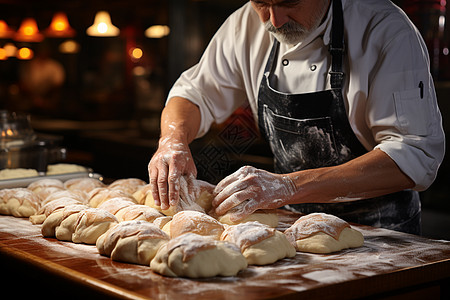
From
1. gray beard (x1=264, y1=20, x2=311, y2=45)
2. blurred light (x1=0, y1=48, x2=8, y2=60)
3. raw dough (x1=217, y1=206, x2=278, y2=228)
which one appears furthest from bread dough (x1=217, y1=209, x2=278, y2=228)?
blurred light (x1=0, y1=48, x2=8, y2=60)

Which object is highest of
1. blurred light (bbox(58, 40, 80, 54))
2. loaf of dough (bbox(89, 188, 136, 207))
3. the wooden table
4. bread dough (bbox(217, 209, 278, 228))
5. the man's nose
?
blurred light (bbox(58, 40, 80, 54))

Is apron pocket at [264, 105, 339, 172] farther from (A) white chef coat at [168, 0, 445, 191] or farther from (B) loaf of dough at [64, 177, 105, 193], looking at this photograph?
(B) loaf of dough at [64, 177, 105, 193]

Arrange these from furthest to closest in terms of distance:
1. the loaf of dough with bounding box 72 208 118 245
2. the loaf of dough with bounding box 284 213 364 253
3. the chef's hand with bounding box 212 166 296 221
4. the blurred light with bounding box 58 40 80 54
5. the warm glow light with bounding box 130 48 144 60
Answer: the blurred light with bounding box 58 40 80 54
the warm glow light with bounding box 130 48 144 60
the chef's hand with bounding box 212 166 296 221
the loaf of dough with bounding box 72 208 118 245
the loaf of dough with bounding box 284 213 364 253

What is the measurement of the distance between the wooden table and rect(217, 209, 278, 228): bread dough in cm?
31

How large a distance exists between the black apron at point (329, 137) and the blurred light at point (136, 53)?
9.82 meters

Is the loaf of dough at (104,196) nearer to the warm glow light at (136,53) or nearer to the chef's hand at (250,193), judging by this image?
the chef's hand at (250,193)

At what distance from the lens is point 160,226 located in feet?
6.68

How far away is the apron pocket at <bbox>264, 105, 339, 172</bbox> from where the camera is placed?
255cm

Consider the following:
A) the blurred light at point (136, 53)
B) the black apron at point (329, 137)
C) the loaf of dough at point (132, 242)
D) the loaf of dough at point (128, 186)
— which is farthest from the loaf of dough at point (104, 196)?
the blurred light at point (136, 53)

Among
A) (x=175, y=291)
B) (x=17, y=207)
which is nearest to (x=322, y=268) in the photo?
(x=175, y=291)

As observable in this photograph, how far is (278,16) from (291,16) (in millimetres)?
66

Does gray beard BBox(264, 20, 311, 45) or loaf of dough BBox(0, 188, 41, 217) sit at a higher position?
gray beard BBox(264, 20, 311, 45)

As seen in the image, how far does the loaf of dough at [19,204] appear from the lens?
94.2 inches

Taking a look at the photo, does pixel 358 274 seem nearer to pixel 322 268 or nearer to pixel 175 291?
pixel 322 268
